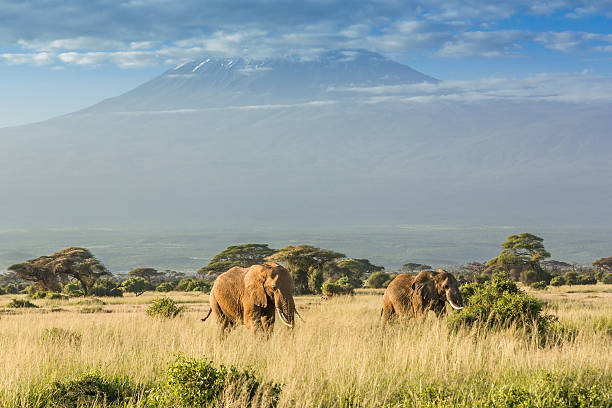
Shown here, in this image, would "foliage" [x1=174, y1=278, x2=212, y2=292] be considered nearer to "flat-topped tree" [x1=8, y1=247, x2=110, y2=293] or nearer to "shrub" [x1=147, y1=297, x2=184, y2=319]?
"flat-topped tree" [x1=8, y1=247, x2=110, y2=293]

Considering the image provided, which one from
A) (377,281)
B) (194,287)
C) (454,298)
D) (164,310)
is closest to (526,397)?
(454,298)

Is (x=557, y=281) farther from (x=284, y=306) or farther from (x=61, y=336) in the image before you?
(x=61, y=336)

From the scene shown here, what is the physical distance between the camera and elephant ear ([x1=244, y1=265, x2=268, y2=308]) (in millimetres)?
12047

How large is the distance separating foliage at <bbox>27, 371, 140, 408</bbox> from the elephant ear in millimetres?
3804

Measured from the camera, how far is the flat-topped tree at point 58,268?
152ft

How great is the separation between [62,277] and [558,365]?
47.3 m

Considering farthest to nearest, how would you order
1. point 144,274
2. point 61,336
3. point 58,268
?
point 144,274 < point 58,268 < point 61,336

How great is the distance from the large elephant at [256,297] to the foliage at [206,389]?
3.55 metres

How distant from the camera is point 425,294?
14.4 metres

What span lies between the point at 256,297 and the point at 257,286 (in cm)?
21

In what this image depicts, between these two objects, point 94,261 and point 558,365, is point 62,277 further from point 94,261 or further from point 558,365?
point 558,365

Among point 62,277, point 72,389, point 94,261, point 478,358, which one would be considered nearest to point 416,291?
point 478,358

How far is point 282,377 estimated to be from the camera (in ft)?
27.5

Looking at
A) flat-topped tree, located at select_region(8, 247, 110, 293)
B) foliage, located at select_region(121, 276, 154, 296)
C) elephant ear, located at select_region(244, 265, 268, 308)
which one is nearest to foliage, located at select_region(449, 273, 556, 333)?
elephant ear, located at select_region(244, 265, 268, 308)
